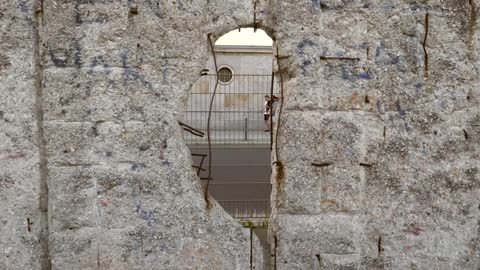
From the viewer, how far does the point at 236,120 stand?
12.6 meters

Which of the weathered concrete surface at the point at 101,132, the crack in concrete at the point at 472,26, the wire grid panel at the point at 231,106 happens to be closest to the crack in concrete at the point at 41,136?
the weathered concrete surface at the point at 101,132

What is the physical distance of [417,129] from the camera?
3.17 m

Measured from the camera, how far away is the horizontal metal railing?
6998 mm

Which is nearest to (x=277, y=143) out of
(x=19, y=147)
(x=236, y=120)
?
(x=19, y=147)

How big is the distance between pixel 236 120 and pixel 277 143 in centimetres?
951

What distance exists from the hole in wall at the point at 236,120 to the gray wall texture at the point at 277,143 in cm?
520

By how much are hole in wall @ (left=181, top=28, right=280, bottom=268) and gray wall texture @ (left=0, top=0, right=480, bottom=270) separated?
5200 mm

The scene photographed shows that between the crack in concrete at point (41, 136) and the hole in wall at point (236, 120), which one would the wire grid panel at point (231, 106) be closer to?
the hole in wall at point (236, 120)

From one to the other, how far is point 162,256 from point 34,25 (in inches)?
62.7

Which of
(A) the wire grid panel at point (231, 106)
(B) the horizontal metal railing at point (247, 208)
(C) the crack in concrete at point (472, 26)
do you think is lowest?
(B) the horizontal metal railing at point (247, 208)

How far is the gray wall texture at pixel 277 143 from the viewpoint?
3.05 metres

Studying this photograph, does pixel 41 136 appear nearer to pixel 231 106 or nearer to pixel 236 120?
pixel 231 106

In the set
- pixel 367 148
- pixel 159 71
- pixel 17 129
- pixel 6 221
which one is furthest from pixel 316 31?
pixel 6 221

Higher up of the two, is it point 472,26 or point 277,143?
point 472,26
